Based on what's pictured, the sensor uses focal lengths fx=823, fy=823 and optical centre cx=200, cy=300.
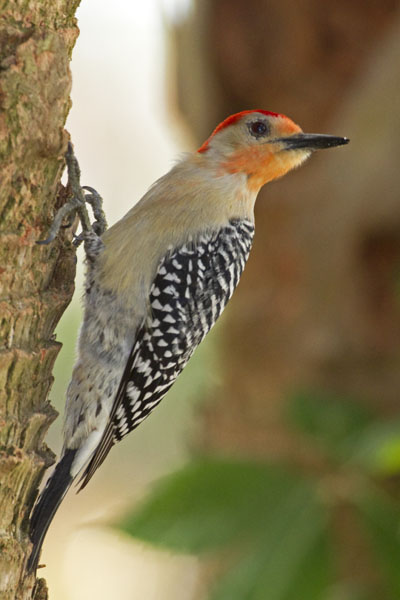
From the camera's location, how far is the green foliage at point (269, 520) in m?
3.44

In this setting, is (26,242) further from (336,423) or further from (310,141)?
(336,423)

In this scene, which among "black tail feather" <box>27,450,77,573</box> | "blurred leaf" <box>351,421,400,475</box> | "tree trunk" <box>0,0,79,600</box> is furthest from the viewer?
"blurred leaf" <box>351,421,400,475</box>

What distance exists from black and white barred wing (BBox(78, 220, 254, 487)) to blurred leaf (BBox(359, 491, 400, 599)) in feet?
3.59

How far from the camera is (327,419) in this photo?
12.7 feet

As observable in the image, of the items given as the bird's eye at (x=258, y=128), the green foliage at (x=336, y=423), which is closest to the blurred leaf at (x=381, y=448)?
the green foliage at (x=336, y=423)

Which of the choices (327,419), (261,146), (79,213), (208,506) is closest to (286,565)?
(208,506)

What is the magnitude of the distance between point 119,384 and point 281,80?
301 cm

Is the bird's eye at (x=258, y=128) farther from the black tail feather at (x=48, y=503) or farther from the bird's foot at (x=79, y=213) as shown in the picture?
the black tail feather at (x=48, y=503)

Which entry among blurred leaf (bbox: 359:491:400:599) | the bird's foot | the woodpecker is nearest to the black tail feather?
the woodpecker

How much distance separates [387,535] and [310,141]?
1.74 metres

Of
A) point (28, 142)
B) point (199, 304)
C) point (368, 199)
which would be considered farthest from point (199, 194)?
point (368, 199)

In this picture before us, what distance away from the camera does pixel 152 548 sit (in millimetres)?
3439

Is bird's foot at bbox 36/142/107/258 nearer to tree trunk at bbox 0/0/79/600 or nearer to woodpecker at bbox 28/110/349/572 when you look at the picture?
woodpecker at bbox 28/110/349/572

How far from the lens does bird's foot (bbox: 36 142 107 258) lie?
2.53 m
